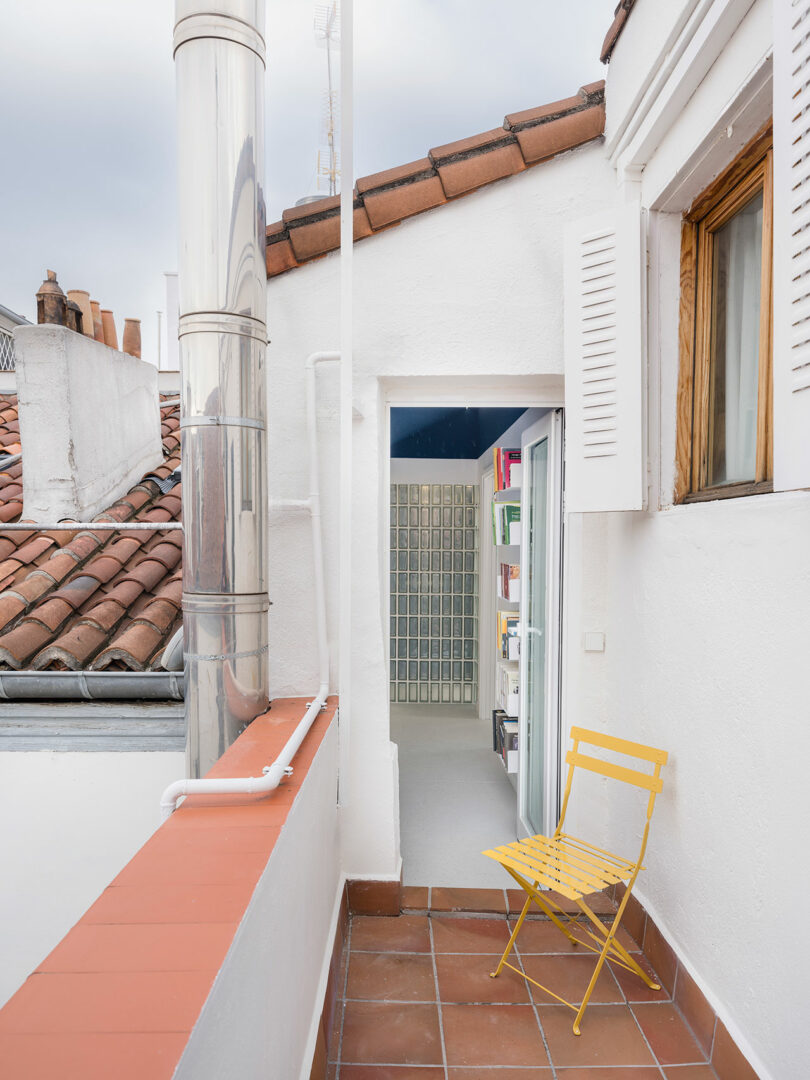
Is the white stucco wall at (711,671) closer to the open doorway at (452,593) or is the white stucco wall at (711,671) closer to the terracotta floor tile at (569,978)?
the terracotta floor tile at (569,978)

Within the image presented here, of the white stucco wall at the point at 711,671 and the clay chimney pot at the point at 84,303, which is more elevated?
the clay chimney pot at the point at 84,303

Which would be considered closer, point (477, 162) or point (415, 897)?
point (477, 162)

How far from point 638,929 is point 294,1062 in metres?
1.68

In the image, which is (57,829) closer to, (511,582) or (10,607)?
(10,607)

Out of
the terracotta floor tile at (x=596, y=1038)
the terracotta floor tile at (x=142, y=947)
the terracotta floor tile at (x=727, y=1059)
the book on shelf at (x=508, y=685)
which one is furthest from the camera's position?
the book on shelf at (x=508, y=685)

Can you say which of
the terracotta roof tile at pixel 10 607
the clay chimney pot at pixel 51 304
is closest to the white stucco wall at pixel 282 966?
the terracotta roof tile at pixel 10 607

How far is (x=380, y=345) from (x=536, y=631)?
171 centimetres

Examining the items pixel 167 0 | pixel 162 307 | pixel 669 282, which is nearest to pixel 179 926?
pixel 669 282

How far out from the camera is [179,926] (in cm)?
113

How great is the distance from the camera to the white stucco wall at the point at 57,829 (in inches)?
108

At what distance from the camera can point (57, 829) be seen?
2.76 metres

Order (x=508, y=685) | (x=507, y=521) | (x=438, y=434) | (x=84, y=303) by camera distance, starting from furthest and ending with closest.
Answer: (x=438, y=434)
(x=84, y=303)
(x=507, y=521)
(x=508, y=685)

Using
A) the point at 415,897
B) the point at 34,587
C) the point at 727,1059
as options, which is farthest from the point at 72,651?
the point at 727,1059

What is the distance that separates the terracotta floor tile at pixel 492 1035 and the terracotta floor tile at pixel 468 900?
0.60m
